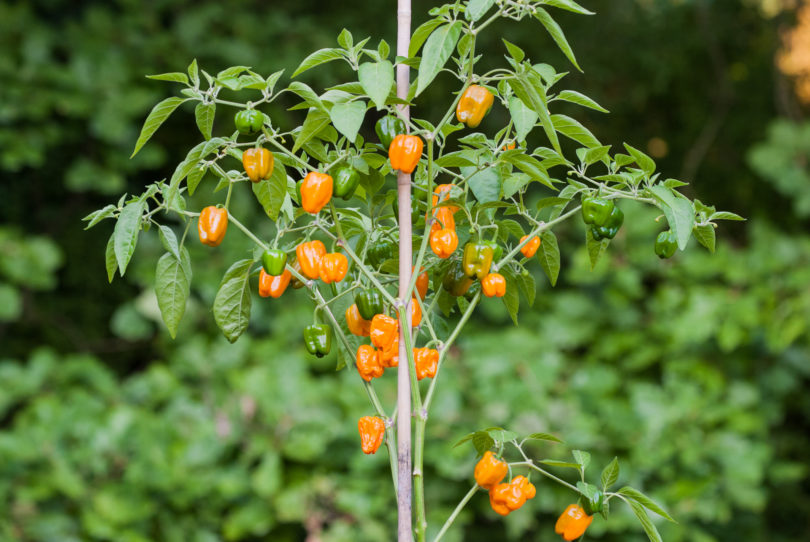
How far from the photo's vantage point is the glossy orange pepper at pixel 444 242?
577mm

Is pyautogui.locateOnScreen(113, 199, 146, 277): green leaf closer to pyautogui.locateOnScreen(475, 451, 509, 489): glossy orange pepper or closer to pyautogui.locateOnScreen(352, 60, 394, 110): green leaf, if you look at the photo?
pyautogui.locateOnScreen(352, 60, 394, 110): green leaf

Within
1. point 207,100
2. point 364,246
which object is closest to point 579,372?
point 364,246

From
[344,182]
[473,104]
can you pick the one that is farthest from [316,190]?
[473,104]

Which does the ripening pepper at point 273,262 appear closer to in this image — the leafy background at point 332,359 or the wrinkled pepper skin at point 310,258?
the wrinkled pepper skin at point 310,258

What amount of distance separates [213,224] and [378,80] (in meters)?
0.18

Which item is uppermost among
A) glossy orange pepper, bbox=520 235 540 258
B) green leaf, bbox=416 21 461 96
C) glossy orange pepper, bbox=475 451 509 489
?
green leaf, bbox=416 21 461 96

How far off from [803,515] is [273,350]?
1704 mm

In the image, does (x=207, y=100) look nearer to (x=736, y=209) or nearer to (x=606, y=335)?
(x=606, y=335)

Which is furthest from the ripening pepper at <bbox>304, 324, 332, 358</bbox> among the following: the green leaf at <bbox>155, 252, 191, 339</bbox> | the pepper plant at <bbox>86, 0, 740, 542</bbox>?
the green leaf at <bbox>155, 252, 191, 339</bbox>

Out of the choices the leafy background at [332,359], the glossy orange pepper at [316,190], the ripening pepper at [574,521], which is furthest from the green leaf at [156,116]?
the leafy background at [332,359]

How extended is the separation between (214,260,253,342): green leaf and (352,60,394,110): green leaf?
19 cm

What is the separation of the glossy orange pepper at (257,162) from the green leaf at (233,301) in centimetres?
11

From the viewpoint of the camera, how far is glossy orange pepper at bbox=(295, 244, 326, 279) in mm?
589

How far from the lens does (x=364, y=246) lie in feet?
2.22
